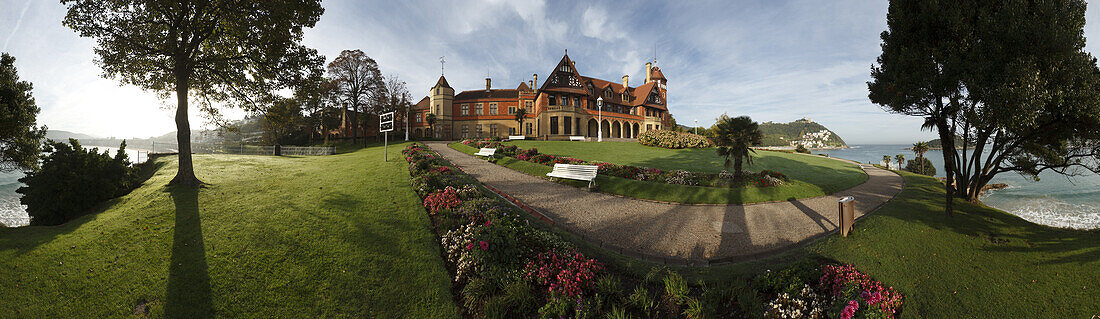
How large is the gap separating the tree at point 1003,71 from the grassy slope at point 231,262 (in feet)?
38.4

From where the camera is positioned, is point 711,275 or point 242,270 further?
point 711,275

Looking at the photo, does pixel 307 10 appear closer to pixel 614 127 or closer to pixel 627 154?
pixel 627 154

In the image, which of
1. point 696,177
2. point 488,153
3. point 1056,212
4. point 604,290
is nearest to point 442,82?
point 488,153

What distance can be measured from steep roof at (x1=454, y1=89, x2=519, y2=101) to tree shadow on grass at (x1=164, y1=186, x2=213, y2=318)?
4365cm

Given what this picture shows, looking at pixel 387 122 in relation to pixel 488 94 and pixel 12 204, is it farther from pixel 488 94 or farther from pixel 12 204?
pixel 488 94

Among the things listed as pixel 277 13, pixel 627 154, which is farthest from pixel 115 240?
pixel 627 154

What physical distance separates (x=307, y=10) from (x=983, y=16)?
17813 mm

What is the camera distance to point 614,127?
43594 mm

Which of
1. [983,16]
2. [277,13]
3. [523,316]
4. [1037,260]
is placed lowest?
[523,316]

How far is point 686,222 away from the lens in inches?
314

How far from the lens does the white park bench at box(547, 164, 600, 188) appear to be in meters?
11.5

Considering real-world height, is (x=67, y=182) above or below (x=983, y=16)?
below

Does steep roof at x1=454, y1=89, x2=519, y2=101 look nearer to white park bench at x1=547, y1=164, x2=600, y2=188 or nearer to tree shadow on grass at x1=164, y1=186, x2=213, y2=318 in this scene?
white park bench at x1=547, y1=164, x2=600, y2=188

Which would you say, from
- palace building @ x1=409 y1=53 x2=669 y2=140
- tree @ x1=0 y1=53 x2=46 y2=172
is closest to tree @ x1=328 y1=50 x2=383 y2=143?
palace building @ x1=409 y1=53 x2=669 y2=140
